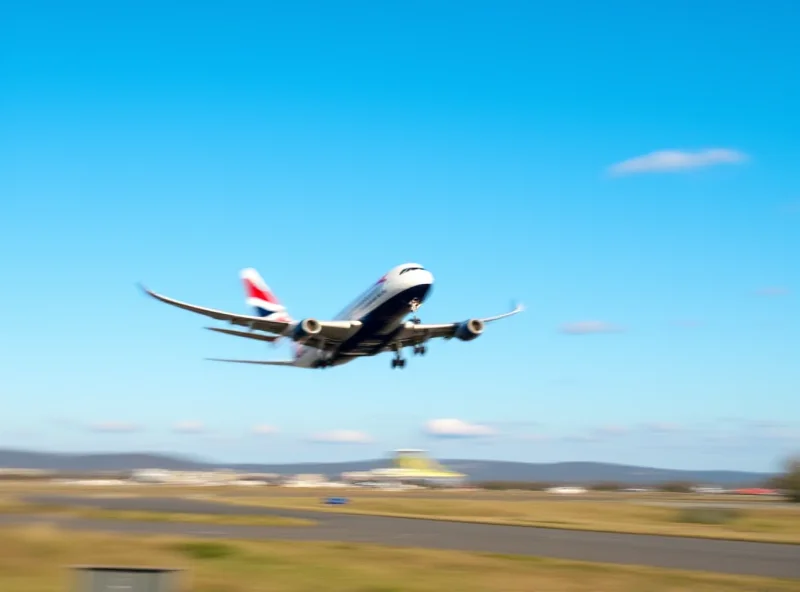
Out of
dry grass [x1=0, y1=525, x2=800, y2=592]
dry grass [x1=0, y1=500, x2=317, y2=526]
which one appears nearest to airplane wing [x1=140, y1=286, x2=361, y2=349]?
dry grass [x1=0, y1=500, x2=317, y2=526]

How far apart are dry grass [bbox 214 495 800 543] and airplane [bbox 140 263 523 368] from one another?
10.6m

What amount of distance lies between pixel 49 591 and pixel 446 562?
11.9 metres

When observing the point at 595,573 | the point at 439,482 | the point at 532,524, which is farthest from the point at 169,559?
the point at 439,482

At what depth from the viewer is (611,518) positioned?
56.2 meters

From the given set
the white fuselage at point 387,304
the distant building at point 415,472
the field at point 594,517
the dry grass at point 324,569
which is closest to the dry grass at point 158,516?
the field at point 594,517

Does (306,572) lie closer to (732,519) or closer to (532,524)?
(532,524)

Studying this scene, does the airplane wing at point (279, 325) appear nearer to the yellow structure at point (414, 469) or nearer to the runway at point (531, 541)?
the runway at point (531, 541)

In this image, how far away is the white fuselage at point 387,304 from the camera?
49.6m

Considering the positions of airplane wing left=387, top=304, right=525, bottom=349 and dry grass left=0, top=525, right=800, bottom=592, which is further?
airplane wing left=387, top=304, right=525, bottom=349

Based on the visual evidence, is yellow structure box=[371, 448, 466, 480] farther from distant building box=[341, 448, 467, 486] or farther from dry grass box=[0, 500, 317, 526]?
dry grass box=[0, 500, 317, 526]

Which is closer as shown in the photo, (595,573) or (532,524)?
(595,573)

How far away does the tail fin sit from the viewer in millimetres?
74375

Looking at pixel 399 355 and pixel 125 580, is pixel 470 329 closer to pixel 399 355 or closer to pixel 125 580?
pixel 399 355

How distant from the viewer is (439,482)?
150500 mm
